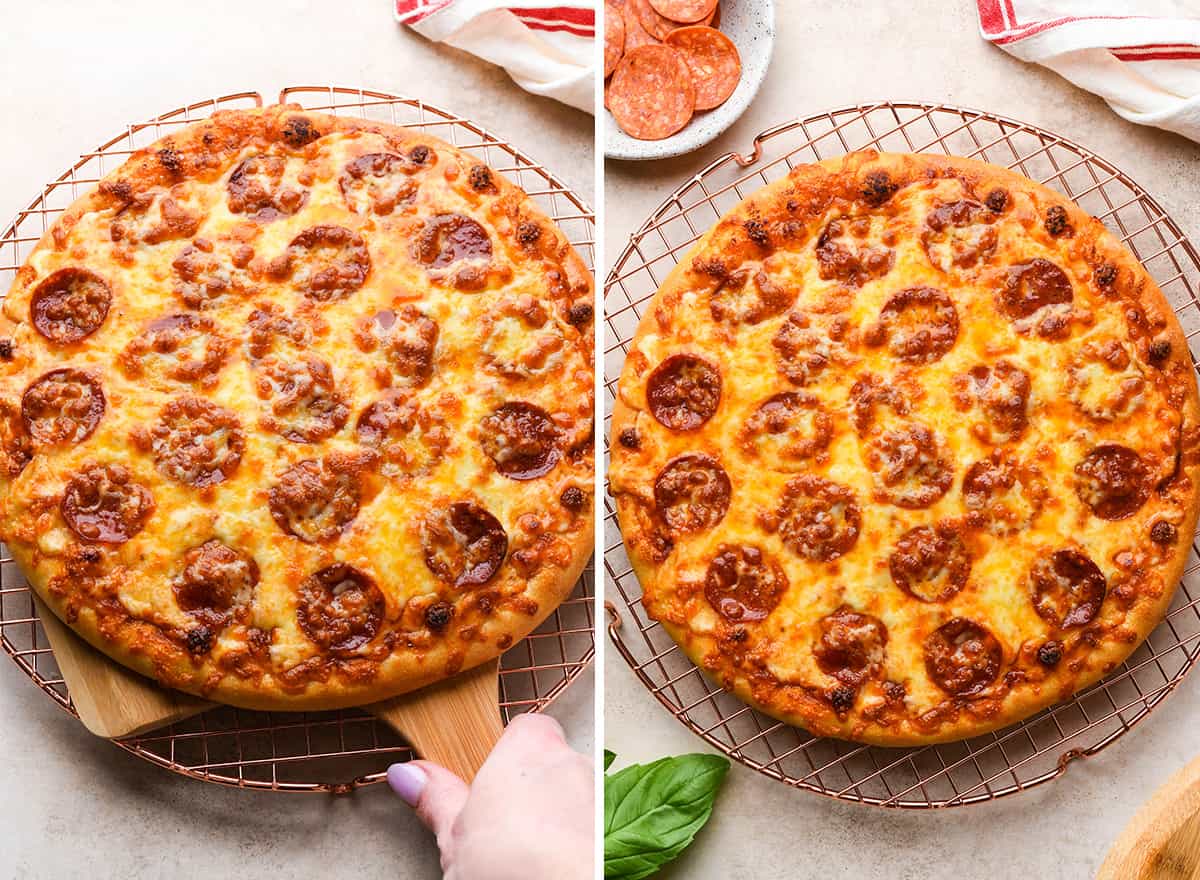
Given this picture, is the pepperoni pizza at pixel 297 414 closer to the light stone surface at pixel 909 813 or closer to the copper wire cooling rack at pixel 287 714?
the copper wire cooling rack at pixel 287 714

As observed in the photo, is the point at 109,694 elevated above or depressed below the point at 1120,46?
below

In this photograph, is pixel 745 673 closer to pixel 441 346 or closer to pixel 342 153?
pixel 441 346

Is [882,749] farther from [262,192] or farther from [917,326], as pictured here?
[262,192]

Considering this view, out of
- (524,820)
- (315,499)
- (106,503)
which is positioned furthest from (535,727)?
(106,503)

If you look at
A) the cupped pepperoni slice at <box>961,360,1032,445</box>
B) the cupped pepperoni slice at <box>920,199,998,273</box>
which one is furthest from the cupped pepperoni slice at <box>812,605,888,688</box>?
the cupped pepperoni slice at <box>920,199,998,273</box>

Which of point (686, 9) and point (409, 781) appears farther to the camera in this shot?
point (686, 9)

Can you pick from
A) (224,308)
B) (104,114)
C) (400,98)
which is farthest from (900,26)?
(104,114)

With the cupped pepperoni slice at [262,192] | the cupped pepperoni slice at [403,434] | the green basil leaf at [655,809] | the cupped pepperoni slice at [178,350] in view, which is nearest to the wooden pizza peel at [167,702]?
the green basil leaf at [655,809]
